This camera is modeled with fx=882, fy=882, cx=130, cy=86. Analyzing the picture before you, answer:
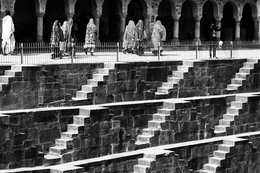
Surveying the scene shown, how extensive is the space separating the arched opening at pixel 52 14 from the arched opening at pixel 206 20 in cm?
955

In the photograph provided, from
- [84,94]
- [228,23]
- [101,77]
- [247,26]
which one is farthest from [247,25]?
[84,94]

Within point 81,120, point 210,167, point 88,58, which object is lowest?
point 210,167

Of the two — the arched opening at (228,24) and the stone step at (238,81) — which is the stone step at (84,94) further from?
the arched opening at (228,24)

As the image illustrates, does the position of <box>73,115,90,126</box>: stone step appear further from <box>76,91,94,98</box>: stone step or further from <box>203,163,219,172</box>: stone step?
<box>203,163,219,172</box>: stone step

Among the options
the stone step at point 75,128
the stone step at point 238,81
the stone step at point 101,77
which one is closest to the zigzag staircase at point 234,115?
the stone step at point 238,81

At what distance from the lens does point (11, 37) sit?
28.2 metres

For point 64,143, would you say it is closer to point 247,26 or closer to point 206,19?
Result: point 206,19

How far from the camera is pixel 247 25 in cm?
4869

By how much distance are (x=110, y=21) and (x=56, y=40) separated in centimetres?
1542

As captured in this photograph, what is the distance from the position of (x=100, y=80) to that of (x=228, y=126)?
4113 millimetres

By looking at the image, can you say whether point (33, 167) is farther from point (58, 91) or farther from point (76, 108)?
point (58, 91)

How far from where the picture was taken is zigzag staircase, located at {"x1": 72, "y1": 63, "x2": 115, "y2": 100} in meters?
24.1

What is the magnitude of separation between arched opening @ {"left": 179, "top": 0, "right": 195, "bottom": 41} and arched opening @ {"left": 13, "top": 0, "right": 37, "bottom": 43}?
9869mm

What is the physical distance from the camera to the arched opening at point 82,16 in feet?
134
